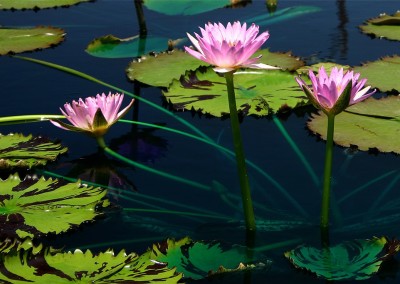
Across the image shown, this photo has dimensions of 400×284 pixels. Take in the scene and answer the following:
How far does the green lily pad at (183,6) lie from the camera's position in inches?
122

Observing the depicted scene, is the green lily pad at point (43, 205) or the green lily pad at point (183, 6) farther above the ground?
the green lily pad at point (183, 6)

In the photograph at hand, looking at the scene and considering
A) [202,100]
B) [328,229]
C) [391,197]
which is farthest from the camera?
[202,100]

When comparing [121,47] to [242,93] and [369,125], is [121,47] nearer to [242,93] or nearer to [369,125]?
[242,93]

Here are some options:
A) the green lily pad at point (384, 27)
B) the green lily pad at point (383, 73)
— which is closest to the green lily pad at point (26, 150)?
the green lily pad at point (383, 73)

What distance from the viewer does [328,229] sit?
1452 mm

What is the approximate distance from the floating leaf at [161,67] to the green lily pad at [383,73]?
1.73ft

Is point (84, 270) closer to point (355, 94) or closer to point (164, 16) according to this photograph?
point (355, 94)

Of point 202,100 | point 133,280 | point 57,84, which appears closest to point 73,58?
point 57,84

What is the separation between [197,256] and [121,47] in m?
1.46

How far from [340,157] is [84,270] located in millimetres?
826

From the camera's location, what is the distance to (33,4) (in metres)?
3.27

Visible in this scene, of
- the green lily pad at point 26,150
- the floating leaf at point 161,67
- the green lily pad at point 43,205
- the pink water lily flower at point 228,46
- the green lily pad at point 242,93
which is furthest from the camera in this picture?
the floating leaf at point 161,67

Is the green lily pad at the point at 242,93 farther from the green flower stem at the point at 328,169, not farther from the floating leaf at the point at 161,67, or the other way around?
the green flower stem at the point at 328,169

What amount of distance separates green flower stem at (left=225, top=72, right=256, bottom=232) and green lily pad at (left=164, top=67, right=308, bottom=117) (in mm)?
601
